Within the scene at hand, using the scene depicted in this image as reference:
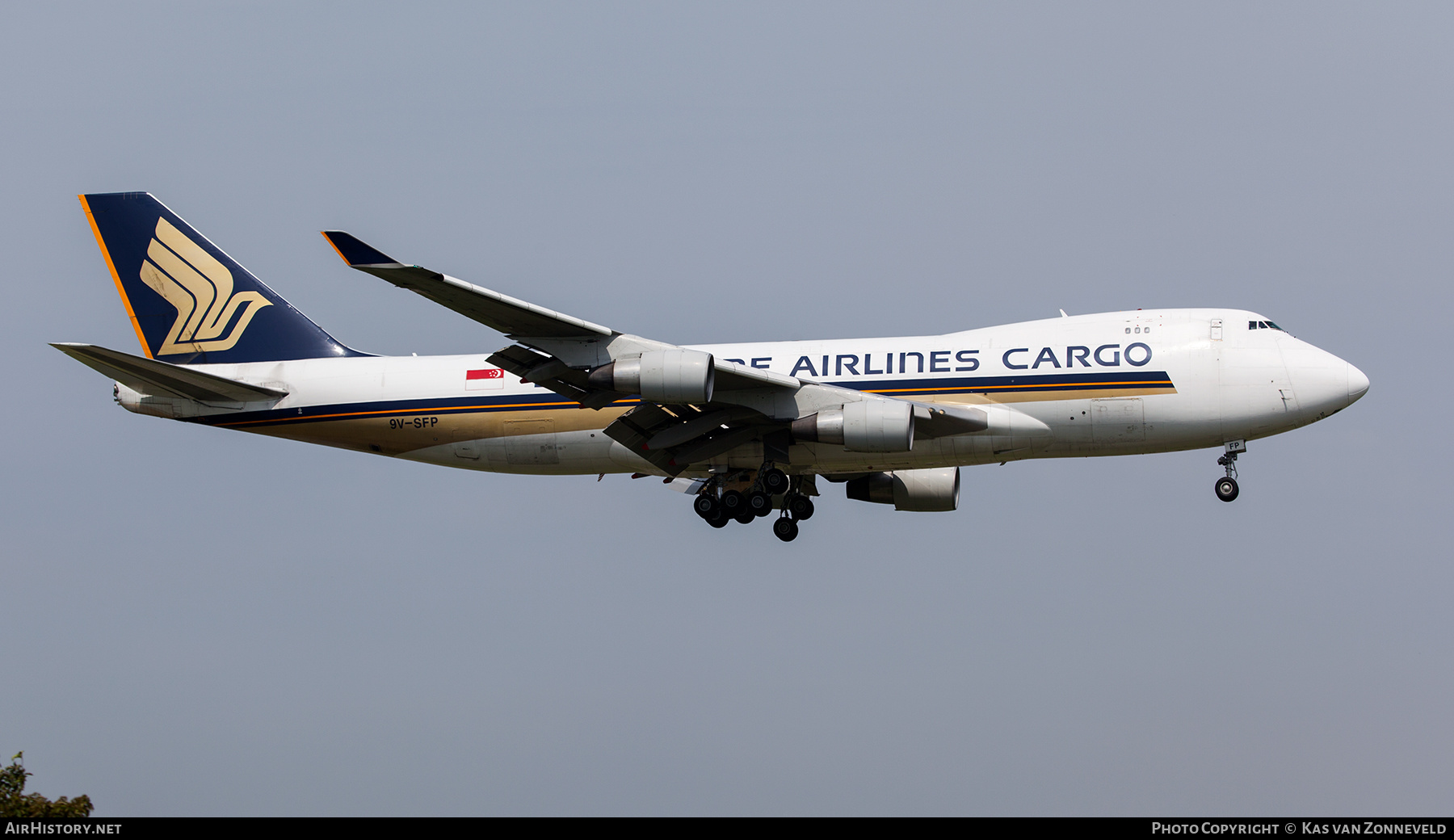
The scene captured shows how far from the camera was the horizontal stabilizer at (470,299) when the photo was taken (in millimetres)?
29031

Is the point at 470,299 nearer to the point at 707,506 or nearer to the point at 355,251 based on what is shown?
the point at 355,251

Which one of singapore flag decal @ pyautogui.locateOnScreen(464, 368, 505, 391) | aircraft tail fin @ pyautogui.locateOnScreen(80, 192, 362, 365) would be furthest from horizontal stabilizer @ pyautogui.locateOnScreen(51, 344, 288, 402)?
singapore flag decal @ pyautogui.locateOnScreen(464, 368, 505, 391)

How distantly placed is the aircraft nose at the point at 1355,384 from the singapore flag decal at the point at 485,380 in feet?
65.7

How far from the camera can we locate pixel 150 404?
38.3m

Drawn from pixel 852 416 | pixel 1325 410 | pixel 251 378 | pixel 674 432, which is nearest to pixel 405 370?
pixel 251 378

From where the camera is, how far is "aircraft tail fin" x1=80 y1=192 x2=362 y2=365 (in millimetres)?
40062

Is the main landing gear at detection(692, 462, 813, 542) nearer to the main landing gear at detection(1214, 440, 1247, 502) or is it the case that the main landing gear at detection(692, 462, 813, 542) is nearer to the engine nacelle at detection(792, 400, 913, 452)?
the engine nacelle at detection(792, 400, 913, 452)

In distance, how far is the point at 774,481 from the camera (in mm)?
36156

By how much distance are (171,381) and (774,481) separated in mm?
15050

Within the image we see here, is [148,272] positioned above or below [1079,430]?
above

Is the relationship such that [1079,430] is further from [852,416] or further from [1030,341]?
[852,416]

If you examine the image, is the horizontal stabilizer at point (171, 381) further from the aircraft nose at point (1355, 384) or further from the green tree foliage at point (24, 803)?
the aircraft nose at point (1355, 384)

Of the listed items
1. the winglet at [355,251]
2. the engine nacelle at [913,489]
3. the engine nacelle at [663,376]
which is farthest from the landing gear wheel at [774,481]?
the winglet at [355,251]
